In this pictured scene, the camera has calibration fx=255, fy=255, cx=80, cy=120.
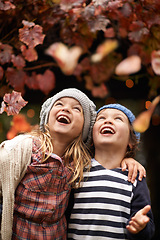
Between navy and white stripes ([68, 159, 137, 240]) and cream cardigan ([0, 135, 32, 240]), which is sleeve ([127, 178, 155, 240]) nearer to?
navy and white stripes ([68, 159, 137, 240])

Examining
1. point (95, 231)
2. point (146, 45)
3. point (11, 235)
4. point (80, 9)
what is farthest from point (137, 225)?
point (80, 9)

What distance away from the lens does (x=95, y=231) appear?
1301 millimetres

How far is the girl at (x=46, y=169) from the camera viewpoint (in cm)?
125

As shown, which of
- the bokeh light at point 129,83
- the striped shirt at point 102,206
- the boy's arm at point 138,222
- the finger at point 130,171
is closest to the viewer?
the boy's arm at point 138,222

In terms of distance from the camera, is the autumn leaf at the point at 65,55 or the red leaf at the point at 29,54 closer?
the red leaf at the point at 29,54

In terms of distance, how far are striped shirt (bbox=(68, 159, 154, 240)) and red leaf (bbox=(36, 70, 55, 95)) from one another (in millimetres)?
741

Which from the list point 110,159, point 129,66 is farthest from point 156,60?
point 110,159

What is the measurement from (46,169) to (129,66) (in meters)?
Answer: 1.12

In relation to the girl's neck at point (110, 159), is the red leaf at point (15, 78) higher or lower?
higher

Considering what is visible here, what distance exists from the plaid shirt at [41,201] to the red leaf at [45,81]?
2.01 ft

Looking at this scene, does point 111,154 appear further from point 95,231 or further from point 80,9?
point 80,9

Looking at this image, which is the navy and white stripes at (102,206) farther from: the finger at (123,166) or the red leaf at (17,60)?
the red leaf at (17,60)

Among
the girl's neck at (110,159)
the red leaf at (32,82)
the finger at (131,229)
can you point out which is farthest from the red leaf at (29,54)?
the finger at (131,229)

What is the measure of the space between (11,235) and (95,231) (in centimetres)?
41
